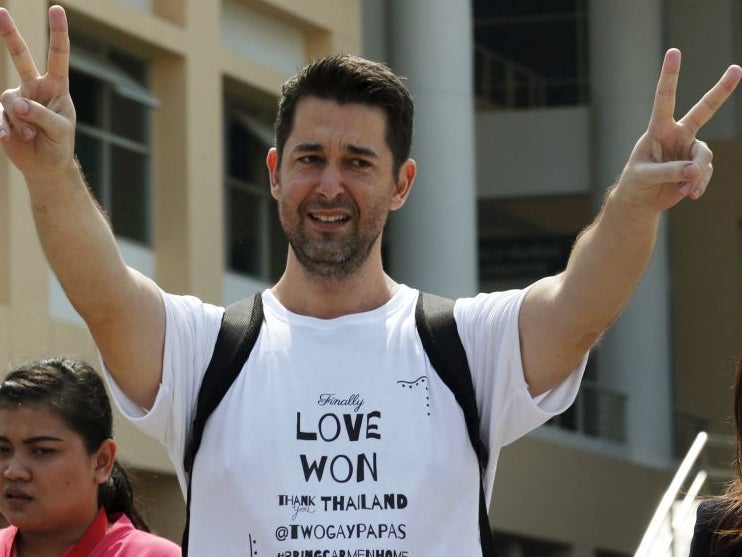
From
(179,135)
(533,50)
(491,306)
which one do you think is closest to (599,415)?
(533,50)

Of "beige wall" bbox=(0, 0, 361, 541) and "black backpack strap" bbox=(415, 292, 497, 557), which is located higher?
"beige wall" bbox=(0, 0, 361, 541)

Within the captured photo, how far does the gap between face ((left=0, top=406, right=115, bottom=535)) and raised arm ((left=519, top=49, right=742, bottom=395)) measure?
128cm

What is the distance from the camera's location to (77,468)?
15.7ft

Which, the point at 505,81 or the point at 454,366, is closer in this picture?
the point at 454,366

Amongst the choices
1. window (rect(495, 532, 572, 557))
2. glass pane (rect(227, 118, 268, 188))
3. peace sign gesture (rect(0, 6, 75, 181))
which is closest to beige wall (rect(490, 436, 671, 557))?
window (rect(495, 532, 572, 557))

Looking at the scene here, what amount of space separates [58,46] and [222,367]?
0.74 metres

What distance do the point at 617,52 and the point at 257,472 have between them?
21475 mm

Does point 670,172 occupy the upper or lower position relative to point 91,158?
lower

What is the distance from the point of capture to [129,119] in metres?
17.9

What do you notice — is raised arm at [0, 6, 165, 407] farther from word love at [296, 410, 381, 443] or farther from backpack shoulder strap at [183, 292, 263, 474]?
word love at [296, 410, 381, 443]

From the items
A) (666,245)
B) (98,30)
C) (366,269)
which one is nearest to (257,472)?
(366,269)

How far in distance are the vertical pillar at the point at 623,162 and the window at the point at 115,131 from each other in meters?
8.33

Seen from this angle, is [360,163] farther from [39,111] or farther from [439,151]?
[439,151]

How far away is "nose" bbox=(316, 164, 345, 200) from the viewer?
161 inches
